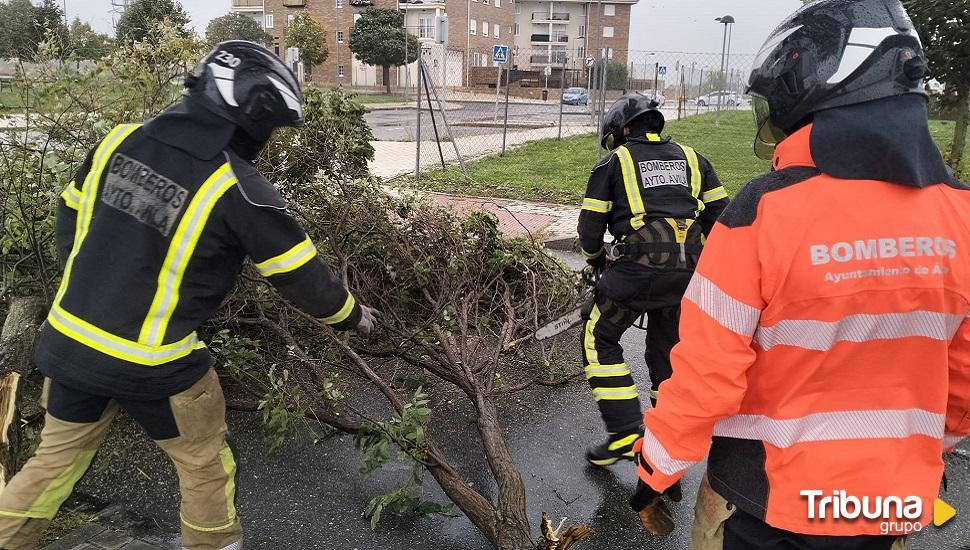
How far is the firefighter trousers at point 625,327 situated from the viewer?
3.48 meters

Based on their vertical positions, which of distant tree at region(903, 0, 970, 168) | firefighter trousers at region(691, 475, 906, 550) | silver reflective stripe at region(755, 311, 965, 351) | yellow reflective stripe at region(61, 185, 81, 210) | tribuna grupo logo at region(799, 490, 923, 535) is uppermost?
distant tree at region(903, 0, 970, 168)

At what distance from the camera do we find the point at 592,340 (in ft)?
12.1

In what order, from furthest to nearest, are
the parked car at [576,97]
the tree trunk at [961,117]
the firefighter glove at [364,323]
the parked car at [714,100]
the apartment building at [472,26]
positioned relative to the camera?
1. the apartment building at [472,26]
2. the parked car at [576,97]
3. the parked car at [714,100]
4. the tree trunk at [961,117]
5. the firefighter glove at [364,323]

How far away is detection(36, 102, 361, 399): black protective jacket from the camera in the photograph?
2.26m

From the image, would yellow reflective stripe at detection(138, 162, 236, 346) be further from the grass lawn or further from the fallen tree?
the grass lawn

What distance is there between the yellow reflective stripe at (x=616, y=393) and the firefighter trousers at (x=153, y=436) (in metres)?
1.80

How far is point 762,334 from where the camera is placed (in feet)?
5.34

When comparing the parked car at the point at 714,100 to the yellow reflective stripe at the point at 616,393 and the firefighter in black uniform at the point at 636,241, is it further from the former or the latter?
the yellow reflective stripe at the point at 616,393

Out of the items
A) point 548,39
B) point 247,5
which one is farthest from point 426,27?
point 548,39

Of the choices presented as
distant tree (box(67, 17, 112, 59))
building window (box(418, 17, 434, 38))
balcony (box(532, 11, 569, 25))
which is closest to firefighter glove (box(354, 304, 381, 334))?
distant tree (box(67, 17, 112, 59))

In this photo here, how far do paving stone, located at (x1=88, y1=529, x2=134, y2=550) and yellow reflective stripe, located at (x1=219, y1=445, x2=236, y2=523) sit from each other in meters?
0.69

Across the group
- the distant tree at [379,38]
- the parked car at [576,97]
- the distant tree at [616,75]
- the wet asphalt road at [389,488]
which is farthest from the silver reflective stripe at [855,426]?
the distant tree at [379,38]

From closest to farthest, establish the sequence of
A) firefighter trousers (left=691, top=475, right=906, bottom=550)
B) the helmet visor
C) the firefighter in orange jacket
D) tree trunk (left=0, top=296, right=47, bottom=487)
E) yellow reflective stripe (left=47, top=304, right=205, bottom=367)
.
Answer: the firefighter in orange jacket → firefighter trousers (left=691, top=475, right=906, bottom=550) → the helmet visor → yellow reflective stripe (left=47, top=304, right=205, bottom=367) → tree trunk (left=0, top=296, right=47, bottom=487)

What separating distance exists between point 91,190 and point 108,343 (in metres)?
0.51
